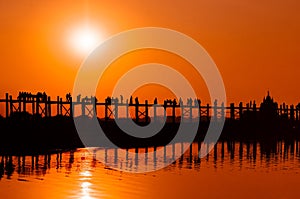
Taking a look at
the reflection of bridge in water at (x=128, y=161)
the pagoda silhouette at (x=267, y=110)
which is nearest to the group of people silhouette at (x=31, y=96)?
the reflection of bridge in water at (x=128, y=161)

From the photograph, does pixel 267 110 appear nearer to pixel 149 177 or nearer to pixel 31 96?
pixel 31 96

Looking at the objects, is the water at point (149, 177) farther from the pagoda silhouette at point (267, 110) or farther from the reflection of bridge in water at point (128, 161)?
the pagoda silhouette at point (267, 110)

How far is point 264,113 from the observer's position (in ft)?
206

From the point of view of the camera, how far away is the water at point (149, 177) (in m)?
20.1

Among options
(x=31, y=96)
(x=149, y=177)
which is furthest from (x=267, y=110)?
(x=149, y=177)

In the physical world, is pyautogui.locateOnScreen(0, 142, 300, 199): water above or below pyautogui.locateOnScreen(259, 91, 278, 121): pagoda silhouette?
below

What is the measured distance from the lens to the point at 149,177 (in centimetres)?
2400

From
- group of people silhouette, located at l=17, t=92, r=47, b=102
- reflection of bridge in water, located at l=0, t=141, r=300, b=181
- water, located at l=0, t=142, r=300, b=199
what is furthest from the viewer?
group of people silhouette, located at l=17, t=92, r=47, b=102

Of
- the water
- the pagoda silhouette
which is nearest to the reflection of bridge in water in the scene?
the water

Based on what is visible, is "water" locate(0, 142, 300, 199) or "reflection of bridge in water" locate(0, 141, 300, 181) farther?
"reflection of bridge in water" locate(0, 141, 300, 181)

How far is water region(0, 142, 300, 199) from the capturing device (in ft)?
66.0

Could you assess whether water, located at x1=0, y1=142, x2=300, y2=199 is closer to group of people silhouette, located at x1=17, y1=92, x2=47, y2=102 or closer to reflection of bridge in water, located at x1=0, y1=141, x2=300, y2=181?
reflection of bridge in water, located at x1=0, y1=141, x2=300, y2=181

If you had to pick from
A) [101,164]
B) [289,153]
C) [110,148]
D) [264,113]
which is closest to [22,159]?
[101,164]

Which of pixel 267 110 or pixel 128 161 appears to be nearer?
pixel 128 161
